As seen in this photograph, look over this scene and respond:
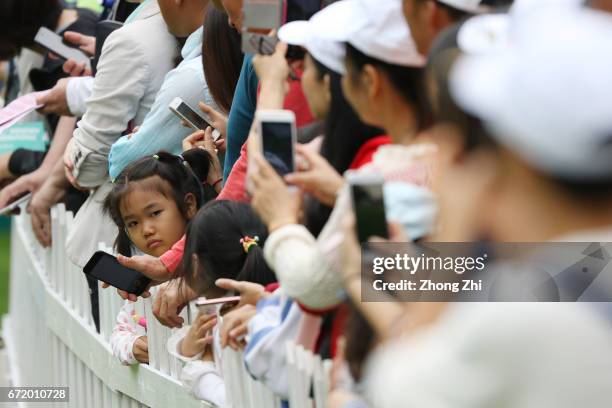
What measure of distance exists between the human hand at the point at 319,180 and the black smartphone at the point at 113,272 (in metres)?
2.02

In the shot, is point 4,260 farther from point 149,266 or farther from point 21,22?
point 149,266

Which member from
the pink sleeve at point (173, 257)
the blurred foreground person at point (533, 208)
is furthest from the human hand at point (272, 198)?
the pink sleeve at point (173, 257)

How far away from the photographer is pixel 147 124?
5426mm

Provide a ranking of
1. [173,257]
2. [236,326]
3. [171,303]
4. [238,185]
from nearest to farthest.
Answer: [236,326]
[238,185]
[171,303]
[173,257]

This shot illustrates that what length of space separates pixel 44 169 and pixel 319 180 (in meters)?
4.91

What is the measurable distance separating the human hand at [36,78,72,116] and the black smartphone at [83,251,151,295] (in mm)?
1780

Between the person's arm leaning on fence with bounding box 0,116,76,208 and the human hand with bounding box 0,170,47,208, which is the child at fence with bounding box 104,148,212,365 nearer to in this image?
the person's arm leaning on fence with bounding box 0,116,76,208

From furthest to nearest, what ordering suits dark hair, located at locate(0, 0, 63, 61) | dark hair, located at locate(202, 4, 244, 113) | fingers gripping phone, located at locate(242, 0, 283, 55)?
dark hair, located at locate(0, 0, 63, 61) → dark hair, located at locate(202, 4, 244, 113) → fingers gripping phone, located at locate(242, 0, 283, 55)

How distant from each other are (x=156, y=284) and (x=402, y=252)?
2.49m

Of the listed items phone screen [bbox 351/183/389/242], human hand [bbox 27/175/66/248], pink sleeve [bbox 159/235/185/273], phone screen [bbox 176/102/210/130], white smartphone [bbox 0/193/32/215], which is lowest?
white smartphone [bbox 0/193/32/215]

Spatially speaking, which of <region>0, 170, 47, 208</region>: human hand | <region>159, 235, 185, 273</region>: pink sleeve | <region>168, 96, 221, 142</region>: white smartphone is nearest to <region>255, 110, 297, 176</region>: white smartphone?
<region>159, 235, 185, 273</region>: pink sleeve

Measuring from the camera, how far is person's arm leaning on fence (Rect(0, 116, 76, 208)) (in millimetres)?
7535

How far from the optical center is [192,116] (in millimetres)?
5121

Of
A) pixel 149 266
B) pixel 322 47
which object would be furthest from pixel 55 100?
pixel 322 47
